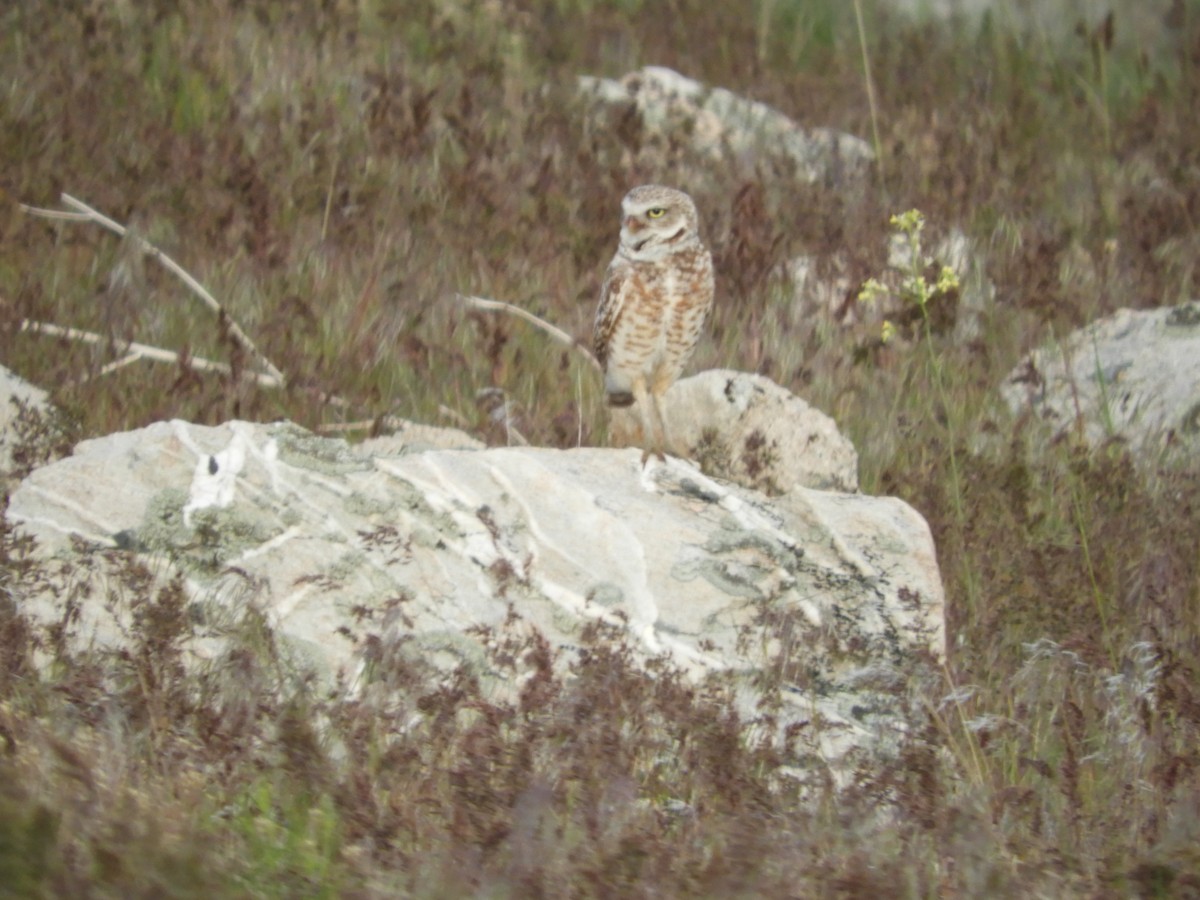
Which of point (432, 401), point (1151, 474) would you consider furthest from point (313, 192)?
point (1151, 474)

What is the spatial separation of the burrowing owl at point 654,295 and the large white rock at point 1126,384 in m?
1.31

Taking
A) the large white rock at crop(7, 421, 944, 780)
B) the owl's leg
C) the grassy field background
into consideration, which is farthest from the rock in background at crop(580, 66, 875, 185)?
the large white rock at crop(7, 421, 944, 780)

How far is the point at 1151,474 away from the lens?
571cm

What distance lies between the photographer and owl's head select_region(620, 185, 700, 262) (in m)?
5.36

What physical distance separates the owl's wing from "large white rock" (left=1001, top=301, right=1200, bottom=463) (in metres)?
1.53

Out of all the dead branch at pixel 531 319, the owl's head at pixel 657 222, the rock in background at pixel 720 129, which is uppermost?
the owl's head at pixel 657 222

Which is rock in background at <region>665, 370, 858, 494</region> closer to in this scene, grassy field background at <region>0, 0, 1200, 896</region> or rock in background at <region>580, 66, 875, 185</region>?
grassy field background at <region>0, 0, 1200, 896</region>

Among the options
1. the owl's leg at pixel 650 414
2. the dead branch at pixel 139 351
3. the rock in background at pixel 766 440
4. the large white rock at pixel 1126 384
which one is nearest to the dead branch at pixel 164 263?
the dead branch at pixel 139 351

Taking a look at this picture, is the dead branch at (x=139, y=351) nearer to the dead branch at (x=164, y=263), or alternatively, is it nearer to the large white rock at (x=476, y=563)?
the dead branch at (x=164, y=263)

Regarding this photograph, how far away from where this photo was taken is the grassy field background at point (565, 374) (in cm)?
298

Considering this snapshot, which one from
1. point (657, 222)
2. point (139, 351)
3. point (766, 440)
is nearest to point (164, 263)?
point (139, 351)

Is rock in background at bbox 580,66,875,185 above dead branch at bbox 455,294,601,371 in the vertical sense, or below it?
above

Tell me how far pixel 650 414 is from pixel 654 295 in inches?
17.0

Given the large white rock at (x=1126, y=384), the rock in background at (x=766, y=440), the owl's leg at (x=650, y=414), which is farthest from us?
the large white rock at (x=1126, y=384)
